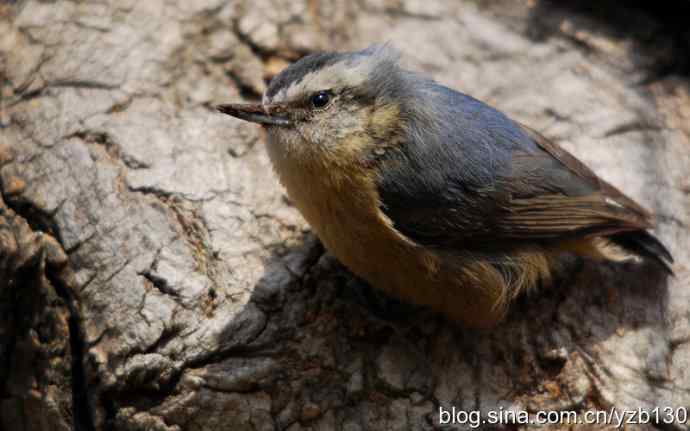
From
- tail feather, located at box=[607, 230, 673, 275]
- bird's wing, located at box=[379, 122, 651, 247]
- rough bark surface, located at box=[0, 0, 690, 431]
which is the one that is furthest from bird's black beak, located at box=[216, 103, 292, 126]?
tail feather, located at box=[607, 230, 673, 275]

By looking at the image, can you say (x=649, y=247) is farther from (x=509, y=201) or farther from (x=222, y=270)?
(x=222, y=270)

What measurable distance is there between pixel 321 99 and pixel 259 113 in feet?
0.87

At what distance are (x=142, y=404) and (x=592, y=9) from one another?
3.57 meters

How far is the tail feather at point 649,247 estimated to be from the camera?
3.36 metres

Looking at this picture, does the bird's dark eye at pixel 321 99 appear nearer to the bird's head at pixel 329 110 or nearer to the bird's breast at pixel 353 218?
the bird's head at pixel 329 110

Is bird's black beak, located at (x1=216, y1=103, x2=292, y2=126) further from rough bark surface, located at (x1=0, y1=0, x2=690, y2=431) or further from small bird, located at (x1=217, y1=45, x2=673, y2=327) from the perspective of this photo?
rough bark surface, located at (x1=0, y1=0, x2=690, y2=431)

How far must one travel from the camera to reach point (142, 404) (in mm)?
2891

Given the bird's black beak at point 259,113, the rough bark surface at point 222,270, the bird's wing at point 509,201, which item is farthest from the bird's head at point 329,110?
the rough bark surface at point 222,270

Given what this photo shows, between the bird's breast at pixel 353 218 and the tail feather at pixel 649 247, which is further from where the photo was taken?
the tail feather at pixel 649 247

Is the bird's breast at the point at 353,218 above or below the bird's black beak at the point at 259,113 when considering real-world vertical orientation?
below

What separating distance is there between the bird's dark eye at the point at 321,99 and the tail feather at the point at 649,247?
159 centimetres

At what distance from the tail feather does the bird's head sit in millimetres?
1259

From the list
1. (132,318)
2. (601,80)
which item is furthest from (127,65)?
(601,80)

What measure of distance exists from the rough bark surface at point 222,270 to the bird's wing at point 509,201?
398mm
